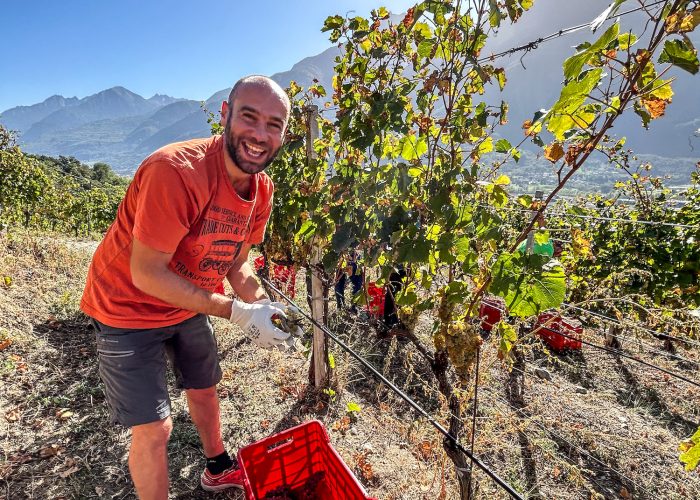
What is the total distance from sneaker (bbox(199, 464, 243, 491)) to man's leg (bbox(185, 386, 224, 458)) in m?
0.12

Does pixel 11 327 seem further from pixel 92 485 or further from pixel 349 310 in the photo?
pixel 349 310

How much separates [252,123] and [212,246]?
600 mm

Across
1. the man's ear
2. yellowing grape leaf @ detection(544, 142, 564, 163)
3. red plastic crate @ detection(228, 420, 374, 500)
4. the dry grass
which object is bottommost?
the dry grass

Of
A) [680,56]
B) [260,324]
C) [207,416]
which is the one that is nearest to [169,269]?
[260,324]

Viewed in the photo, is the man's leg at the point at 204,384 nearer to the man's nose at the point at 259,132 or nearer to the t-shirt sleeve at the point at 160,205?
the t-shirt sleeve at the point at 160,205

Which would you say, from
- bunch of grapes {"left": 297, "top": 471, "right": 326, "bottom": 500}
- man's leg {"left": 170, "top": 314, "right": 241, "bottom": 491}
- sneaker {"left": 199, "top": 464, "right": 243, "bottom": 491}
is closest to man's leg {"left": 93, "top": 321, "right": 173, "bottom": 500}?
man's leg {"left": 170, "top": 314, "right": 241, "bottom": 491}

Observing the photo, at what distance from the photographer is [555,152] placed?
140 cm

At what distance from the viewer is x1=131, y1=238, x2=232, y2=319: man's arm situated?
1564 millimetres

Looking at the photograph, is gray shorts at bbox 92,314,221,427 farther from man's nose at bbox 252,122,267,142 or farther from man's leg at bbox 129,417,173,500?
man's nose at bbox 252,122,267,142

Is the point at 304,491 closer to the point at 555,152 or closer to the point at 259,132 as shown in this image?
the point at 259,132

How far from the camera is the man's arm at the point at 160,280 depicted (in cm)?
156

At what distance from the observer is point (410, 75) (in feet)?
6.90

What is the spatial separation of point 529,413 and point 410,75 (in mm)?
3252

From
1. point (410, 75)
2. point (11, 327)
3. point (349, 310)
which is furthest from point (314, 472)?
point (11, 327)
